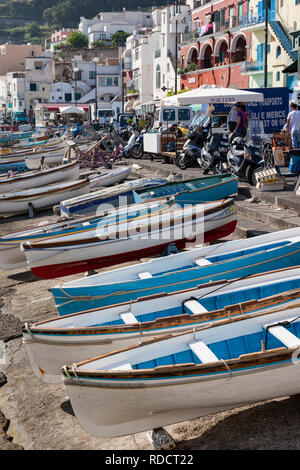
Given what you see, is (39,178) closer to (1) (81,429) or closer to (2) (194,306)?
(2) (194,306)

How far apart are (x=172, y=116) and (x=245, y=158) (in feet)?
36.5

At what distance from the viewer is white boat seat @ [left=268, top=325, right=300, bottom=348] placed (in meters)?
4.85

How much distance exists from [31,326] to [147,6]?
158805 millimetres

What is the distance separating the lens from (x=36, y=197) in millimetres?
16141

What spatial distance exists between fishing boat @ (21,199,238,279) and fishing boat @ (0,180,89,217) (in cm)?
675

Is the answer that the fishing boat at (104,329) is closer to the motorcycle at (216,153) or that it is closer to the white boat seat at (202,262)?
the white boat seat at (202,262)

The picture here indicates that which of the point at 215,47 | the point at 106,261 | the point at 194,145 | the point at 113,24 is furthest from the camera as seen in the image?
the point at 113,24

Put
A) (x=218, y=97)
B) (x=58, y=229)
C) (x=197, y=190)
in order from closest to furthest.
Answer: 1. (x=58, y=229)
2. (x=197, y=190)
3. (x=218, y=97)

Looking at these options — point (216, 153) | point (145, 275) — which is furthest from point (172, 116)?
point (145, 275)

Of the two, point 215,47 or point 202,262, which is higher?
point 215,47

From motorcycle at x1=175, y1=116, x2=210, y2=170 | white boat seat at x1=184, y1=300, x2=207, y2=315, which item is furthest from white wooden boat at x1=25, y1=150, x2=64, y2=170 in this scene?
white boat seat at x1=184, y1=300, x2=207, y2=315

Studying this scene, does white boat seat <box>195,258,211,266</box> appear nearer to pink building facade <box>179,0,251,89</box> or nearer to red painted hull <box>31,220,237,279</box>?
red painted hull <box>31,220,237,279</box>

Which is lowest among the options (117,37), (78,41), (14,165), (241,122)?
(14,165)
